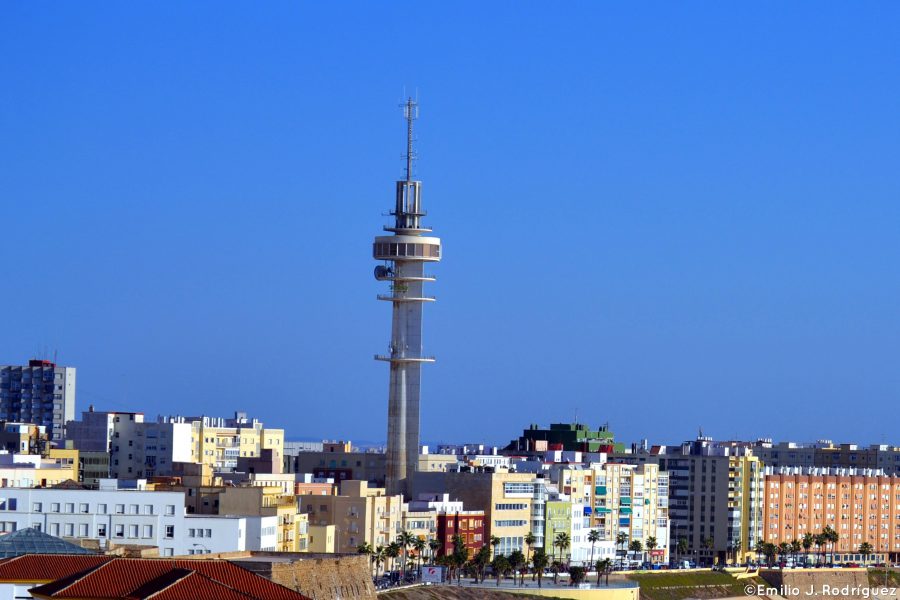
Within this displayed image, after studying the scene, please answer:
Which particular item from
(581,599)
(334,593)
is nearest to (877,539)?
(581,599)

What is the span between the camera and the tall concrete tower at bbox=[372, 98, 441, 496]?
468 feet

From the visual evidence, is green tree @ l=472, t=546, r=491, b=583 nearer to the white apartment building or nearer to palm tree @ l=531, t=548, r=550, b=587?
palm tree @ l=531, t=548, r=550, b=587

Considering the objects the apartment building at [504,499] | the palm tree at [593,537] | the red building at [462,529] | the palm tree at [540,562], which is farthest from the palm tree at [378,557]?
the palm tree at [593,537]

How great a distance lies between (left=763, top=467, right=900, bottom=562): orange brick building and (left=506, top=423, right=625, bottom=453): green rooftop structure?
13.8 meters

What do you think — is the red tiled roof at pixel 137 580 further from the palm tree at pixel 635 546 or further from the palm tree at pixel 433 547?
the palm tree at pixel 635 546

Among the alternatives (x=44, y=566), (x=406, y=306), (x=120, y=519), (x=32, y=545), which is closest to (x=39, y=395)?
(x=406, y=306)

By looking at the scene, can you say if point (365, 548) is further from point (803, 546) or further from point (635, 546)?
point (803, 546)

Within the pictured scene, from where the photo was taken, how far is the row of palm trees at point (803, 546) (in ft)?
516

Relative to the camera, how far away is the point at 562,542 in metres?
132

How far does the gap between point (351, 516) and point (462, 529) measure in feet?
37.9

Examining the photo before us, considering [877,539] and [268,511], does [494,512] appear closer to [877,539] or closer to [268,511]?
[268,511]

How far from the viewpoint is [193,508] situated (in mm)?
102125

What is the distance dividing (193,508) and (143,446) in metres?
41.9

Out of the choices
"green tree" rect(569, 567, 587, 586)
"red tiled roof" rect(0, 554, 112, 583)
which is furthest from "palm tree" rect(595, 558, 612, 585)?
"red tiled roof" rect(0, 554, 112, 583)
